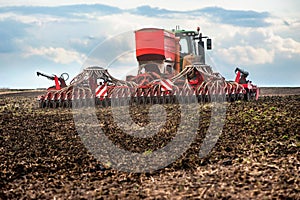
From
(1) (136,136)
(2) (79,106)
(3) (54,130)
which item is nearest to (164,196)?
(1) (136,136)

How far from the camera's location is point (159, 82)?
68.6 ft

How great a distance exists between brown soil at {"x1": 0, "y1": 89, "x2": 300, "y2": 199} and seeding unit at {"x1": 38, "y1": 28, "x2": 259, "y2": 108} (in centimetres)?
736

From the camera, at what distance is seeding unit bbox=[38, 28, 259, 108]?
67.7ft

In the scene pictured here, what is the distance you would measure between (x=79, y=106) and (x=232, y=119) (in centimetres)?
874

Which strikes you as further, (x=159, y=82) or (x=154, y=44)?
(x=154, y=44)

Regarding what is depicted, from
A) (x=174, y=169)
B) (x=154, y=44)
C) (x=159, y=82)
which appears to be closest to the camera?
(x=174, y=169)

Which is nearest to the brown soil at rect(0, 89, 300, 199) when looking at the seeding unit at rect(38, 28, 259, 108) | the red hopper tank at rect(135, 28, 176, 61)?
the seeding unit at rect(38, 28, 259, 108)

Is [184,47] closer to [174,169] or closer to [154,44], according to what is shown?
[154,44]

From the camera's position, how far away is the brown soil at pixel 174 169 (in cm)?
702

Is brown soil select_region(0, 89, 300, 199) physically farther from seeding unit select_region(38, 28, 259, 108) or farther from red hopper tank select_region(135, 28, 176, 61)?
red hopper tank select_region(135, 28, 176, 61)

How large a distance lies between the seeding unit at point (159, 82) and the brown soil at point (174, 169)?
290 inches

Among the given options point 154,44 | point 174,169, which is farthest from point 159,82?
point 174,169

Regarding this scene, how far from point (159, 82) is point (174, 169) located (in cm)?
1244

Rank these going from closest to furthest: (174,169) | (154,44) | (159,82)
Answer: (174,169)
(159,82)
(154,44)
